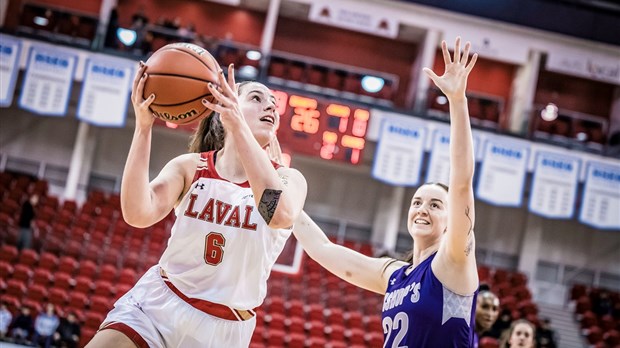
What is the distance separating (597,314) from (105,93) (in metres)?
10.8

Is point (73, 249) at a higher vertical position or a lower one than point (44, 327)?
higher

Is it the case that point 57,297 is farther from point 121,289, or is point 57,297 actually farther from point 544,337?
point 544,337

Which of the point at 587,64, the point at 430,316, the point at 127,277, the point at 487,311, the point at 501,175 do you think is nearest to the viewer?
the point at 430,316

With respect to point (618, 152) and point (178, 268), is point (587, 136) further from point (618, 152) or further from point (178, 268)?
point (178, 268)

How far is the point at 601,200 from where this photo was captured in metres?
15.3

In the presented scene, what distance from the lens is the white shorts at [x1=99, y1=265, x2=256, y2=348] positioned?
2824mm

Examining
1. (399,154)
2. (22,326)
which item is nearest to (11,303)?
(22,326)

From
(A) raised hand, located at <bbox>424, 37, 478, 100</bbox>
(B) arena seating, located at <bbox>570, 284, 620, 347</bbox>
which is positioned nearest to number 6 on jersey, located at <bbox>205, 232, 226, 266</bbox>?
(A) raised hand, located at <bbox>424, 37, 478, 100</bbox>

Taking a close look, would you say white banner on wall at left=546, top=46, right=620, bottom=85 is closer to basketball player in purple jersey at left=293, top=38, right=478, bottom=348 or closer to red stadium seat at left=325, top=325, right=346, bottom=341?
red stadium seat at left=325, top=325, right=346, bottom=341

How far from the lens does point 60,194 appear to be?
56.9 feet

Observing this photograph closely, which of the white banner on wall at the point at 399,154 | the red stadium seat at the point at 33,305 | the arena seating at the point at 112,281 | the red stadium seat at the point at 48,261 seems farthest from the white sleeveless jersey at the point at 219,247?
the white banner on wall at the point at 399,154

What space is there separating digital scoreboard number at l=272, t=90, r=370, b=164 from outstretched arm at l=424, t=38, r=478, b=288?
8.51 meters

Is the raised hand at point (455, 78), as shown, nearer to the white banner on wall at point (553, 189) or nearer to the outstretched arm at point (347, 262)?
the outstretched arm at point (347, 262)

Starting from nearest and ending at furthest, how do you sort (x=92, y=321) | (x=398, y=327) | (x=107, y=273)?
1. (x=398, y=327)
2. (x=92, y=321)
3. (x=107, y=273)
